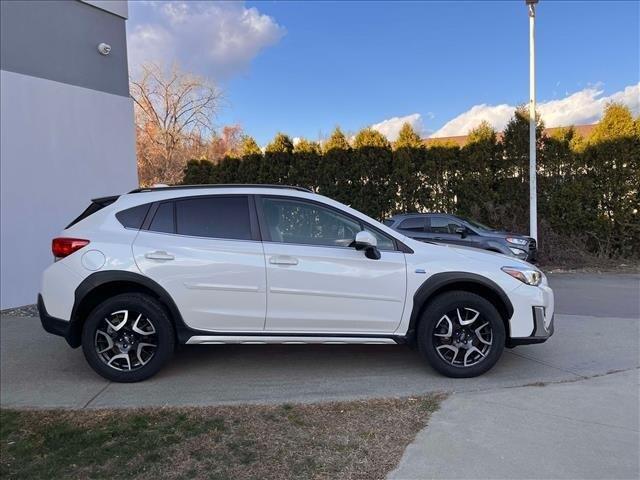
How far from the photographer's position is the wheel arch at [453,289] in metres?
4.58

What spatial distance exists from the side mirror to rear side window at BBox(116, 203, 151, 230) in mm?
1989

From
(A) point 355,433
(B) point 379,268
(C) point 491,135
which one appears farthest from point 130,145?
(C) point 491,135

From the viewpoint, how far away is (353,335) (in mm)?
4684

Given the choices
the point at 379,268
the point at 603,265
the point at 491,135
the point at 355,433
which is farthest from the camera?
the point at 491,135

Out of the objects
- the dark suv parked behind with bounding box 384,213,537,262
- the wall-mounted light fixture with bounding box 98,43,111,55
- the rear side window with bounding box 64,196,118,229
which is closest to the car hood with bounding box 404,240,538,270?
the rear side window with bounding box 64,196,118,229

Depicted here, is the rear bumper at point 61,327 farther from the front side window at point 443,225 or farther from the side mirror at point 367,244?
the front side window at point 443,225

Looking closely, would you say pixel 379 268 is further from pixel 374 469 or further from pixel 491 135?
pixel 491 135

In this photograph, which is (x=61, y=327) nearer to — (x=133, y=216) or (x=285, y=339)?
(x=133, y=216)

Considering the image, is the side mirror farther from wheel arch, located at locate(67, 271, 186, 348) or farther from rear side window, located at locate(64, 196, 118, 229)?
rear side window, located at locate(64, 196, 118, 229)

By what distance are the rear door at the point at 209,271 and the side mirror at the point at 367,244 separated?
2.87ft

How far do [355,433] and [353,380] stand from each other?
1.14 m

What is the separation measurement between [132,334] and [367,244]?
2284 mm

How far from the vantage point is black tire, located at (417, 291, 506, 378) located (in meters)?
4.61

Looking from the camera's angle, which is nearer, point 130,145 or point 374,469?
point 374,469
